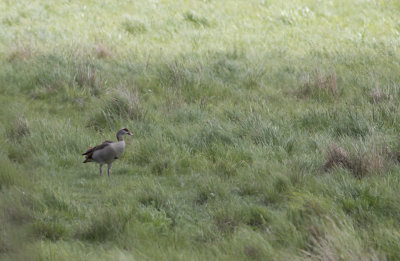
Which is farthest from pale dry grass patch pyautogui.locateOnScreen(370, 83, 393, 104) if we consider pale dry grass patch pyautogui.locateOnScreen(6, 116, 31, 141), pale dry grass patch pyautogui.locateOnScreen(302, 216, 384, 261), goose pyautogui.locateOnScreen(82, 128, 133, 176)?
pale dry grass patch pyautogui.locateOnScreen(6, 116, 31, 141)

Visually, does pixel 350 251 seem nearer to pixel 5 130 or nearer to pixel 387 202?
pixel 387 202

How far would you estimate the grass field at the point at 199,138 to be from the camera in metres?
3.75

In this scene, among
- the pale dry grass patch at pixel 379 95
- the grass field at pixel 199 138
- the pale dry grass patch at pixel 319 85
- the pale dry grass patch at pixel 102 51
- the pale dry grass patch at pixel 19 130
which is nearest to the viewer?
the grass field at pixel 199 138

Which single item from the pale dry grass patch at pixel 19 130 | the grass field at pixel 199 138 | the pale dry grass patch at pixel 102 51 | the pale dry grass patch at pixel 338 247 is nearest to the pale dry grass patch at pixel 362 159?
the grass field at pixel 199 138

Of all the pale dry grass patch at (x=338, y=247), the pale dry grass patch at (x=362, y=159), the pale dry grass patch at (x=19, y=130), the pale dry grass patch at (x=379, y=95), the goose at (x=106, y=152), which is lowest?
the pale dry grass patch at (x=19, y=130)

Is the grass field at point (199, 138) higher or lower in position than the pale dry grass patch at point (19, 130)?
higher

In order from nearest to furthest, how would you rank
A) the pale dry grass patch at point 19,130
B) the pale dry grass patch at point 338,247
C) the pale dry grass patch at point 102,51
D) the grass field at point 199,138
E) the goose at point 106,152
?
the pale dry grass patch at point 338,247 → the grass field at point 199,138 → the goose at point 106,152 → the pale dry grass patch at point 19,130 → the pale dry grass patch at point 102,51

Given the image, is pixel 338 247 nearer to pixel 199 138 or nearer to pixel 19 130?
pixel 199 138

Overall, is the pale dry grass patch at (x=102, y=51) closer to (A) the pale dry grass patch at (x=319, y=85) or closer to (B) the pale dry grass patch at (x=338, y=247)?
(A) the pale dry grass patch at (x=319, y=85)

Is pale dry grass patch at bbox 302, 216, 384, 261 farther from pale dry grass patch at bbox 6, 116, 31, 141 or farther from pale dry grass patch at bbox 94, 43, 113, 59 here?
pale dry grass patch at bbox 94, 43, 113, 59

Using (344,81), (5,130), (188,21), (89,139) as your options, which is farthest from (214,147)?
(188,21)

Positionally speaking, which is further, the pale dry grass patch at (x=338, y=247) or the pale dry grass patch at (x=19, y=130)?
the pale dry grass patch at (x=19, y=130)

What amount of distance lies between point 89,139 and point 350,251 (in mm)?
3699

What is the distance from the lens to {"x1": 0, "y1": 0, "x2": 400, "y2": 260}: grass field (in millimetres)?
3748
